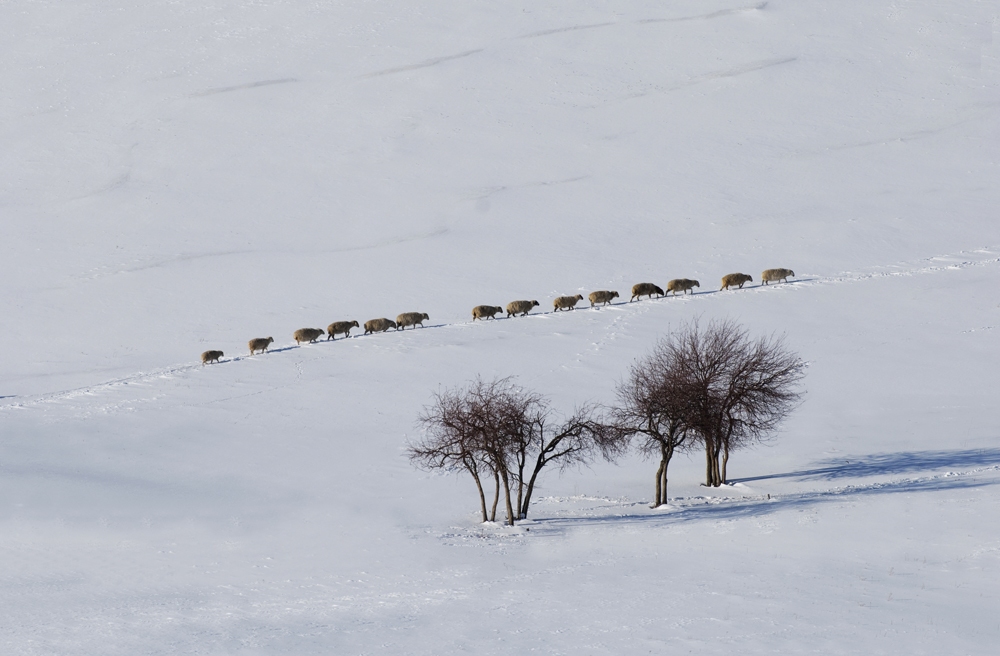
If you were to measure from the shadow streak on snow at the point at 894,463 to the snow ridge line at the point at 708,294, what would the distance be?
51.6 feet

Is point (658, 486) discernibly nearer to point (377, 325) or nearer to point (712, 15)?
point (377, 325)

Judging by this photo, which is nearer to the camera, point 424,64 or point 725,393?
point 725,393

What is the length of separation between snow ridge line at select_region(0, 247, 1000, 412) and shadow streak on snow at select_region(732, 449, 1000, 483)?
15738mm

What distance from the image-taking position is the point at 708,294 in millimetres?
43531

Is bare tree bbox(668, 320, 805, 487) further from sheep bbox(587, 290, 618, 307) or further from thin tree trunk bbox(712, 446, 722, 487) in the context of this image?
sheep bbox(587, 290, 618, 307)

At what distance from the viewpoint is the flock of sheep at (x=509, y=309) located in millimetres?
40250

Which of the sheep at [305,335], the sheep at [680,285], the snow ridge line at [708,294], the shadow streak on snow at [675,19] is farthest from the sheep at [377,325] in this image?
the shadow streak on snow at [675,19]

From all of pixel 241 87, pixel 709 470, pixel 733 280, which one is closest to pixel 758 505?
pixel 709 470

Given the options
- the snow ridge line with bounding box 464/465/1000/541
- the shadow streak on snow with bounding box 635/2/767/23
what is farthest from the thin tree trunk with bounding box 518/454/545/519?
the shadow streak on snow with bounding box 635/2/767/23

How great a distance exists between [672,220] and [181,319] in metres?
25.3

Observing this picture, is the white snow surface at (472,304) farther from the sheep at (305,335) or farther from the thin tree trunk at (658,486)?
the thin tree trunk at (658,486)

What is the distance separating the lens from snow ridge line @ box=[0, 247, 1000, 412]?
3466cm

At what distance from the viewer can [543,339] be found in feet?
127

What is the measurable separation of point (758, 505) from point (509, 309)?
1941 cm
